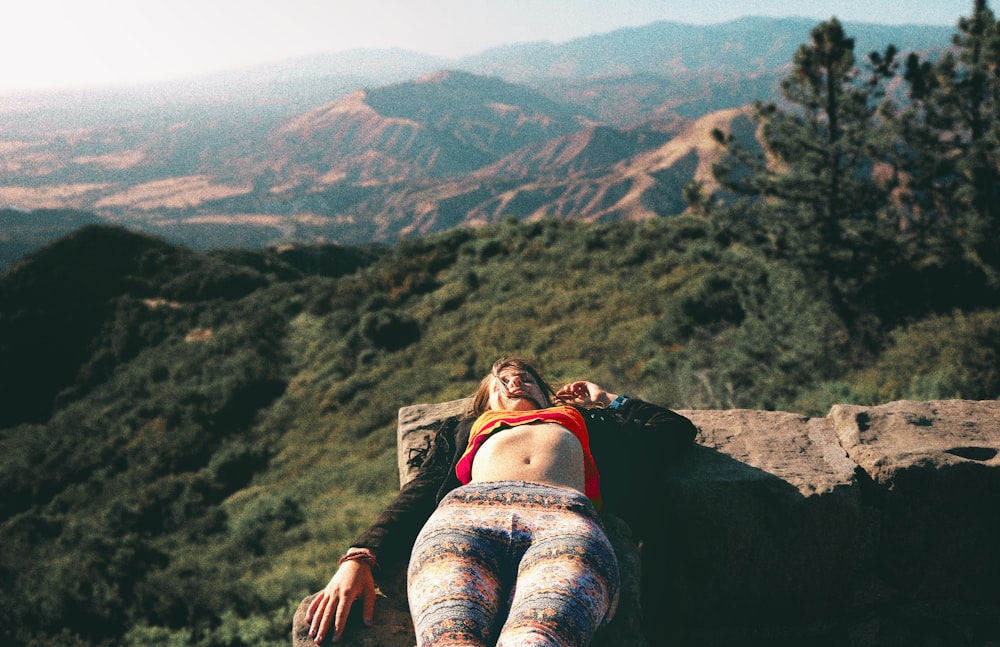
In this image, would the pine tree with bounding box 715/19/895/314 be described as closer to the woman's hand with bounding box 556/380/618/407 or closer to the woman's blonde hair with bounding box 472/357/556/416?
the woman's hand with bounding box 556/380/618/407

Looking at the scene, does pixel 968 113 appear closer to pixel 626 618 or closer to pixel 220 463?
pixel 626 618

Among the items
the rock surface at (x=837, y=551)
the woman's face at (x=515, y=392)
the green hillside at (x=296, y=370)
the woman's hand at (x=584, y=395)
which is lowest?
the green hillside at (x=296, y=370)

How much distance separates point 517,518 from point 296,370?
62.3ft

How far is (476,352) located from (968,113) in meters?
12.6

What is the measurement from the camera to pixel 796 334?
11.6 meters

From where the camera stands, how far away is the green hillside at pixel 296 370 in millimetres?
8055

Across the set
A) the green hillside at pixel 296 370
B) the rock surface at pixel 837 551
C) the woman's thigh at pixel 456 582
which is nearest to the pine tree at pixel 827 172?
the green hillside at pixel 296 370

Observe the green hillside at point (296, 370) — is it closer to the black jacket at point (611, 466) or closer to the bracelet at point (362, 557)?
the black jacket at point (611, 466)

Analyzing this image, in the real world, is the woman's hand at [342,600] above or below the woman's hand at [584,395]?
A: below

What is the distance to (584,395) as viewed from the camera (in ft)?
13.9

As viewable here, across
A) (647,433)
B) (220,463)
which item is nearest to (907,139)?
(647,433)

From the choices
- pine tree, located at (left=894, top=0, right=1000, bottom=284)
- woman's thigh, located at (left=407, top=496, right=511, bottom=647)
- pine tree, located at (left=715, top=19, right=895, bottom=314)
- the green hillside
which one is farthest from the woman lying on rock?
pine tree, located at (left=894, top=0, right=1000, bottom=284)

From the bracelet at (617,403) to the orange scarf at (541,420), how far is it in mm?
557

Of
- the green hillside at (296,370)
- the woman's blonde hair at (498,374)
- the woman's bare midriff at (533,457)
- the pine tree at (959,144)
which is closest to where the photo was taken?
the woman's bare midriff at (533,457)
